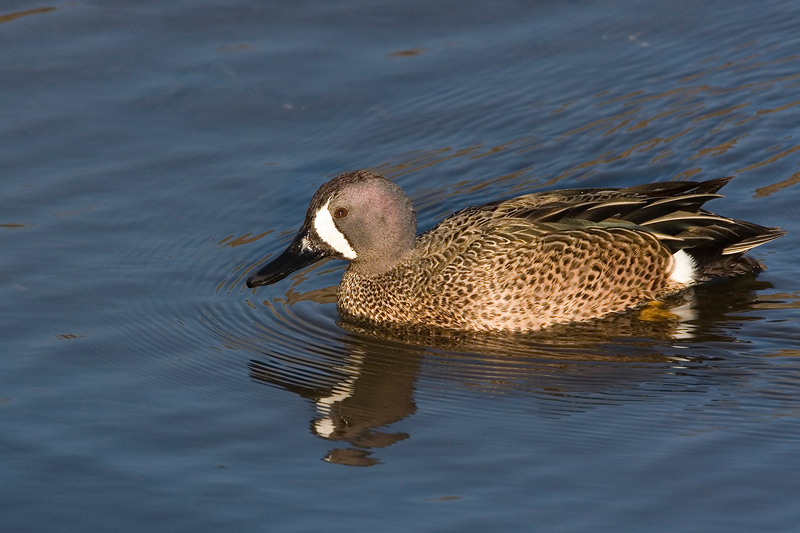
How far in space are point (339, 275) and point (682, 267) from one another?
2.32 meters

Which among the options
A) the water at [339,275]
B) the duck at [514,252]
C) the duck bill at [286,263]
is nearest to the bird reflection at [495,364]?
the water at [339,275]

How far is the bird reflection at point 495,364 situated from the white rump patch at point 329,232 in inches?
19.2

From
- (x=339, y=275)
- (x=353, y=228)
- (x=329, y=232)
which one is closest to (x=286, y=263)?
(x=329, y=232)

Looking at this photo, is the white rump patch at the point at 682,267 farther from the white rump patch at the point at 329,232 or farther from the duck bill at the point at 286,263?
the duck bill at the point at 286,263

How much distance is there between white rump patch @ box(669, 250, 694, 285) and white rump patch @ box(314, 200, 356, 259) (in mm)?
2062

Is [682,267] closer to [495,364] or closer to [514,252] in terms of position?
[514,252]

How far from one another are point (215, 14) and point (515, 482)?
6.81 metres

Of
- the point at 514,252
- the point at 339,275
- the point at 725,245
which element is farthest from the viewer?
the point at 339,275

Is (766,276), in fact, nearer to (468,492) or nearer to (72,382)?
(468,492)

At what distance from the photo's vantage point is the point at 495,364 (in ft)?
22.1

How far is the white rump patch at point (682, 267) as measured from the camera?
7668 millimetres

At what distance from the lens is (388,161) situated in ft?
30.4

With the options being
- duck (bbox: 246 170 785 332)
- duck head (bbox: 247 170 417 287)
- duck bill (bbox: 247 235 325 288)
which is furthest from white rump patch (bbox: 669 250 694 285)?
duck bill (bbox: 247 235 325 288)

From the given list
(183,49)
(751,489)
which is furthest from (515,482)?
(183,49)
